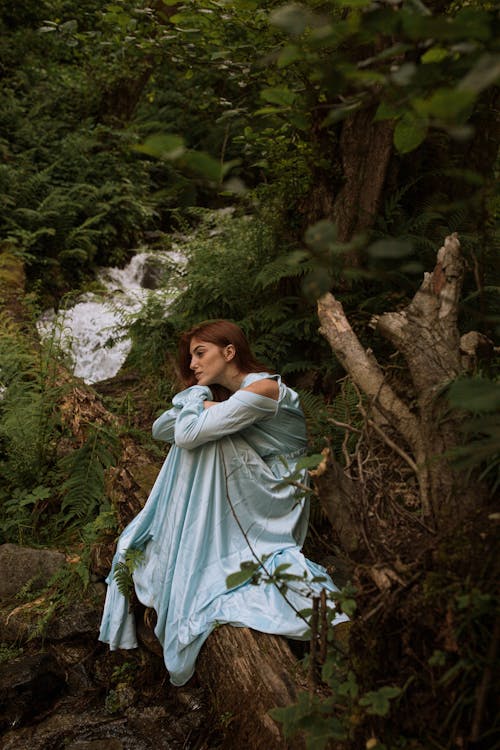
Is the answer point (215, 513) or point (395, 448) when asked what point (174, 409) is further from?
point (395, 448)

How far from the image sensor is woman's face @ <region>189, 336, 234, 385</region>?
383 cm

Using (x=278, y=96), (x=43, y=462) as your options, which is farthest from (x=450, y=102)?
(x=43, y=462)

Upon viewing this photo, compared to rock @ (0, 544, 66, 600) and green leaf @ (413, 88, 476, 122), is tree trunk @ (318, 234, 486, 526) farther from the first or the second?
rock @ (0, 544, 66, 600)

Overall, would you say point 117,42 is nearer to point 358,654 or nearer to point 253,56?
point 253,56

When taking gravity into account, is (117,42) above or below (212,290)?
above

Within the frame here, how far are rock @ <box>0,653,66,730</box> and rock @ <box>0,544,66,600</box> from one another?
0.75m

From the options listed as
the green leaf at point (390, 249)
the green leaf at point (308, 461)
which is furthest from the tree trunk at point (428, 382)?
the green leaf at point (390, 249)

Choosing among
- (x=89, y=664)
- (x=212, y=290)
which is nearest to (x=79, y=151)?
(x=212, y=290)

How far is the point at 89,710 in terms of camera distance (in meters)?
3.52

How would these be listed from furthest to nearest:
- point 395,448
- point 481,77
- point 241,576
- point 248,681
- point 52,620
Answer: point 52,620
point 248,681
point 395,448
point 241,576
point 481,77

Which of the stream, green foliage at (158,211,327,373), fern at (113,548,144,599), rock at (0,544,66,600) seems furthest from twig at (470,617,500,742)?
green foliage at (158,211,327,373)

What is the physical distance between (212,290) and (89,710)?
12.8ft

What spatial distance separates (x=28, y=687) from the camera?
3652 millimetres

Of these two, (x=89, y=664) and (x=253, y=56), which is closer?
(x=89, y=664)
